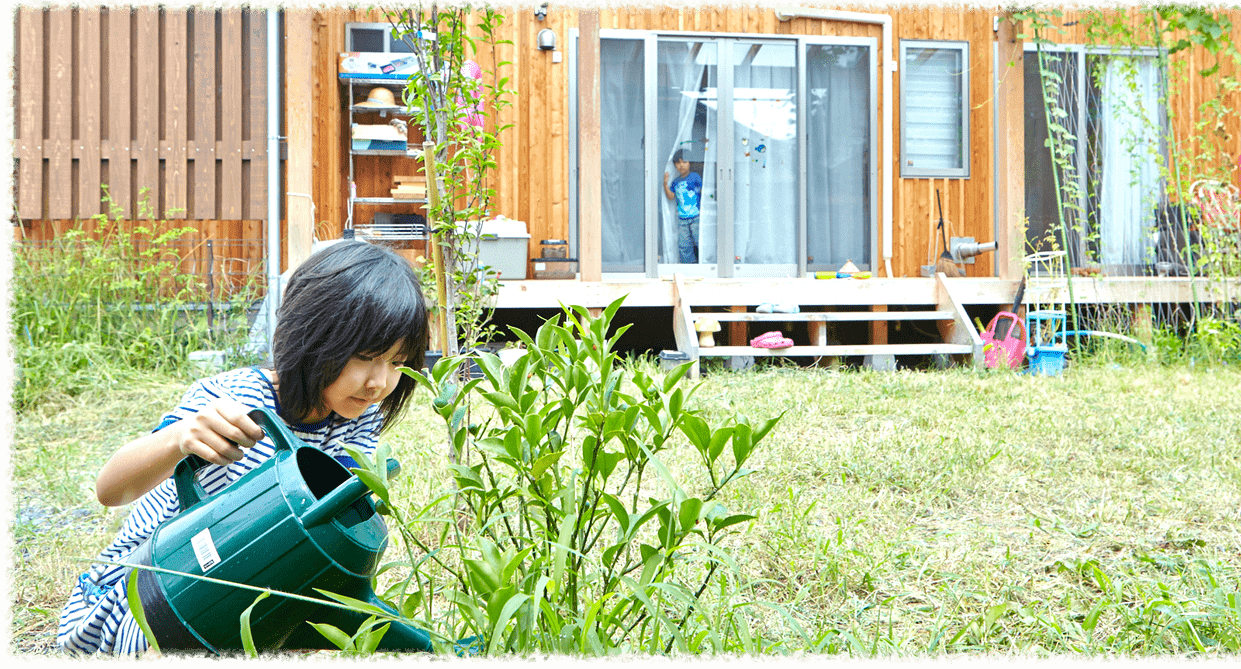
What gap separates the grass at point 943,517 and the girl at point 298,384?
1.20 ft

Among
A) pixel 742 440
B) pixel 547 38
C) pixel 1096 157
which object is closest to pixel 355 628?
pixel 742 440

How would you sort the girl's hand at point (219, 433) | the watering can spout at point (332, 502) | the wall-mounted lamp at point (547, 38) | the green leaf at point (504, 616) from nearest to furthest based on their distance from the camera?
the green leaf at point (504, 616) < the watering can spout at point (332, 502) < the girl's hand at point (219, 433) < the wall-mounted lamp at point (547, 38)

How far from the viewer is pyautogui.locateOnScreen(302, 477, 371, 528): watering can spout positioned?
0.86 metres

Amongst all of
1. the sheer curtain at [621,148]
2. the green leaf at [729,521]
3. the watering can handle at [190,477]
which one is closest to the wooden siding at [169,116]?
the sheer curtain at [621,148]

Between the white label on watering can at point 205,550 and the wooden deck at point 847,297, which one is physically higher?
the wooden deck at point 847,297

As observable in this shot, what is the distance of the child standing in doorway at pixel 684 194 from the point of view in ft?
21.6

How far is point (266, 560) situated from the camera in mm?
898

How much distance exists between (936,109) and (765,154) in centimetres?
151

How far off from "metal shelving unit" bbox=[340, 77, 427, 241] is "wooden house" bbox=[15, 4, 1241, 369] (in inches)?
3.8

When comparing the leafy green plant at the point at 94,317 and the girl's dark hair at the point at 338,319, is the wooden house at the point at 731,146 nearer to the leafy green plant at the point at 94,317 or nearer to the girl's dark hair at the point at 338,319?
the leafy green plant at the point at 94,317

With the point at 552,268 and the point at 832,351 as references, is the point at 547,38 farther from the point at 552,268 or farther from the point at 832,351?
the point at 832,351

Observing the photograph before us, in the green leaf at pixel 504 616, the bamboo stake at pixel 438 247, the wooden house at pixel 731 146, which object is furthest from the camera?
the wooden house at pixel 731 146

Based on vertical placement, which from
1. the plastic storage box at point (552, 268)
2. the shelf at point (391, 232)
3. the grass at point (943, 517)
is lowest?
the grass at point (943, 517)

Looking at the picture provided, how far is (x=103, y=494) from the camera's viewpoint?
118 cm
